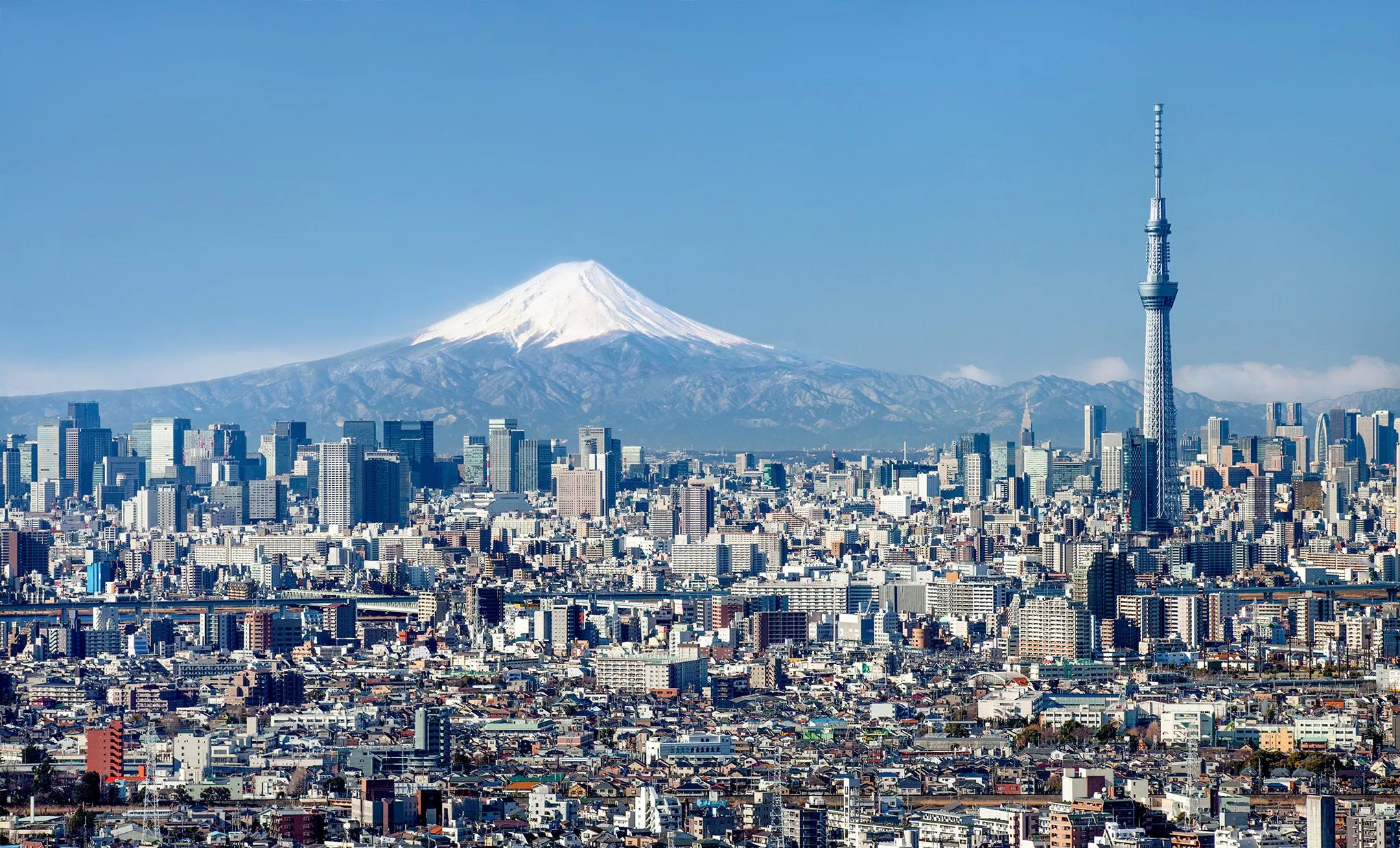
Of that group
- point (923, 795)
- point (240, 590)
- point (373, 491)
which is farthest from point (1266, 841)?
point (373, 491)

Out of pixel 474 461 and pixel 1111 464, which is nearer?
pixel 1111 464

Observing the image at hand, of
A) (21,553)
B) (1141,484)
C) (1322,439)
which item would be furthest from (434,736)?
(1322,439)

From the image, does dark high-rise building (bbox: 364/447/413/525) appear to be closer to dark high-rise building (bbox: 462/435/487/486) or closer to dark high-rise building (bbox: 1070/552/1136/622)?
dark high-rise building (bbox: 462/435/487/486)

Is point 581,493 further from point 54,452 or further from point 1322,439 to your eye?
point 1322,439

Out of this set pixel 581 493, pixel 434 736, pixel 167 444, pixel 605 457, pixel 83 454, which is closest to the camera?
pixel 434 736

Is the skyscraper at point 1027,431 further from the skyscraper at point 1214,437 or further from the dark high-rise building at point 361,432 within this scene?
the dark high-rise building at point 361,432

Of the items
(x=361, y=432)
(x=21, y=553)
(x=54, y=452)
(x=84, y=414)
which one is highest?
(x=84, y=414)
